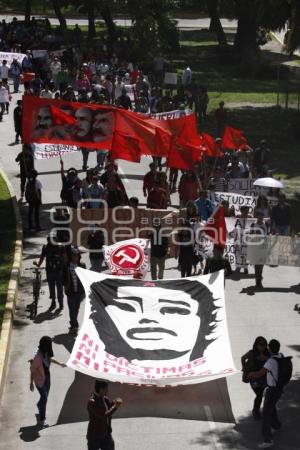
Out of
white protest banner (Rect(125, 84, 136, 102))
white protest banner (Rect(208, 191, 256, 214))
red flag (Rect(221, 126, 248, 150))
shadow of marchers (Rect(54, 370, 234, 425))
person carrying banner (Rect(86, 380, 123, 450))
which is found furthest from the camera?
white protest banner (Rect(125, 84, 136, 102))

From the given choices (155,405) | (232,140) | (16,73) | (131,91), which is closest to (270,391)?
(155,405)

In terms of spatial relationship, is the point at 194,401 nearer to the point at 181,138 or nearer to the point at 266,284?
the point at 266,284

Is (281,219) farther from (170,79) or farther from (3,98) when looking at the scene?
(170,79)

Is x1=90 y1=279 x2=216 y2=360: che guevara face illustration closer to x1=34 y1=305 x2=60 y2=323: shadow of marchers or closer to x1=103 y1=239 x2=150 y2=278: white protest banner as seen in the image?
x1=34 y1=305 x2=60 y2=323: shadow of marchers

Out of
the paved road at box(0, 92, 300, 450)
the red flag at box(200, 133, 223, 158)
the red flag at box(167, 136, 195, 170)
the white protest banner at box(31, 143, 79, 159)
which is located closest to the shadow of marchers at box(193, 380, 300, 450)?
the paved road at box(0, 92, 300, 450)

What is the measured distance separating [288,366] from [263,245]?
7837mm

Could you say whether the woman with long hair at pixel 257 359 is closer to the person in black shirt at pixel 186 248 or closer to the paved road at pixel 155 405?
the paved road at pixel 155 405

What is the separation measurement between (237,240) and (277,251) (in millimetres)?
822

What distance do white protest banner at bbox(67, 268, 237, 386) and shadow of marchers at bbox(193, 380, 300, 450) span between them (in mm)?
856

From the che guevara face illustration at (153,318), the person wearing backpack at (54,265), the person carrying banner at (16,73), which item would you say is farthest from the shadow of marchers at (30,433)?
the person carrying banner at (16,73)

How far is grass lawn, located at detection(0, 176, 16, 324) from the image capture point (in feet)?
74.9

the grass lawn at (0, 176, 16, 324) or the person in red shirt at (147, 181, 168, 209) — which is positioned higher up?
the person in red shirt at (147, 181, 168, 209)

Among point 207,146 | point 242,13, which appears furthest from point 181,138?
point 242,13

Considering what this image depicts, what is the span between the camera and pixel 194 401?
1708 centimetres
